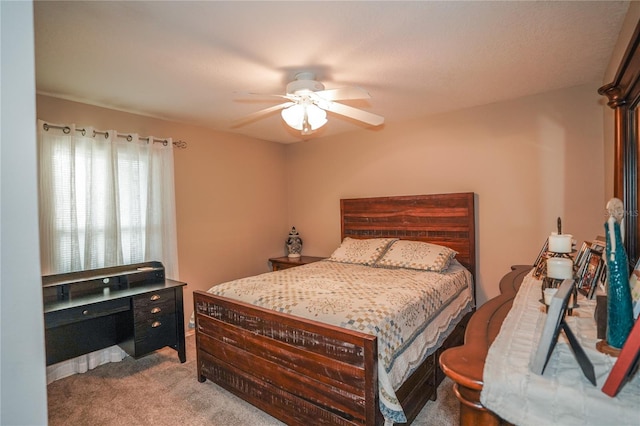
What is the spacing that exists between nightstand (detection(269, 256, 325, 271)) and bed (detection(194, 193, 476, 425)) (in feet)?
3.02

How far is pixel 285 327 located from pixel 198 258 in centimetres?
205

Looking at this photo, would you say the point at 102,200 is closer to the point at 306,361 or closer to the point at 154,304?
the point at 154,304

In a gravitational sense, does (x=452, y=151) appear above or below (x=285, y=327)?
above

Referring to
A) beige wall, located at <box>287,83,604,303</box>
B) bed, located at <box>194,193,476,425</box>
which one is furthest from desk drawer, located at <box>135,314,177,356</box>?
beige wall, located at <box>287,83,604,303</box>

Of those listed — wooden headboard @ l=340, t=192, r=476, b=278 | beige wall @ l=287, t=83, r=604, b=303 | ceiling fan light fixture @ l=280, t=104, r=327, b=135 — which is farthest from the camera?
wooden headboard @ l=340, t=192, r=476, b=278

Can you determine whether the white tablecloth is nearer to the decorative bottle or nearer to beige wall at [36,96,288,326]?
the decorative bottle

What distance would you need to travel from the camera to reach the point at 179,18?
1.55m

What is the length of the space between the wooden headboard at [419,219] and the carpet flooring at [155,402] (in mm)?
1347

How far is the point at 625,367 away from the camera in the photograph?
70 cm

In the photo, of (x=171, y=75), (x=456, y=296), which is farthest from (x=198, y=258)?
(x=456, y=296)

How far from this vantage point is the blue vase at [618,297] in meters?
0.86

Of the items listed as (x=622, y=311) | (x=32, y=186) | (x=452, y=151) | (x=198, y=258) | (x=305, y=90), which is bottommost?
(x=198, y=258)

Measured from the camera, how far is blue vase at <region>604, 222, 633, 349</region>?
2.81 feet

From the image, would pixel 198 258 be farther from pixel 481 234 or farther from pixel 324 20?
pixel 481 234
